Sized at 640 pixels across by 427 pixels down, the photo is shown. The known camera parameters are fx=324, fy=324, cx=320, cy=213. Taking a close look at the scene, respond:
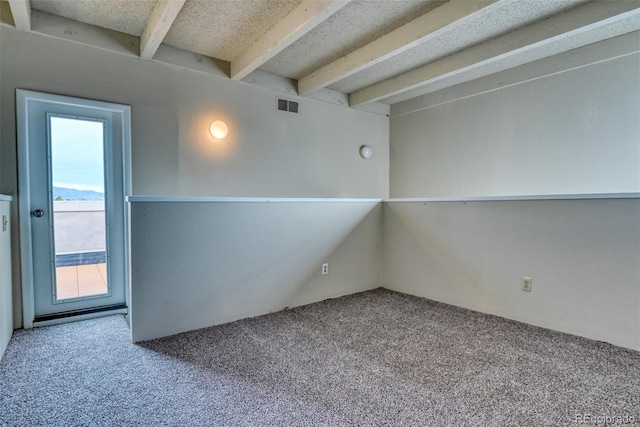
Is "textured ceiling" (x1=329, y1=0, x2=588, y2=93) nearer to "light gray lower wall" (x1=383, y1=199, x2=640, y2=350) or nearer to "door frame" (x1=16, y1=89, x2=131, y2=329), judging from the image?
"light gray lower wall" (x1=383, y1=199, x2=640, y2=350)

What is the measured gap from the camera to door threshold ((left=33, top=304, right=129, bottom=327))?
8.83ft

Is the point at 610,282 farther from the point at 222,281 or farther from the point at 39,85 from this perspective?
the point at 39,85

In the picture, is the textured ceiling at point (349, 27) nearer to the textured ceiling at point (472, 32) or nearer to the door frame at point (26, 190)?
the textured ceiling at point (472, 32)

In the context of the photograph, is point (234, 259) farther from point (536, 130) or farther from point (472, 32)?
point (536, 130)

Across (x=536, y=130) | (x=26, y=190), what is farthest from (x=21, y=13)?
(x=536, y=130)

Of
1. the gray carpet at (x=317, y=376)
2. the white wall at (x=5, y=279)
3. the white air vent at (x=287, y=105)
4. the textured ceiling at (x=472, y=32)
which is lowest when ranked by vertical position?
A: the gray carpet at (x=317, y=376)

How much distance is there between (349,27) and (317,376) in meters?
2.79

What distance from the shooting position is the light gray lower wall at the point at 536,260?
2.35 m

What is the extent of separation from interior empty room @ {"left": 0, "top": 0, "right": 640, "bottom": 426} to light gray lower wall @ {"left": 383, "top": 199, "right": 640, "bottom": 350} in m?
0.02

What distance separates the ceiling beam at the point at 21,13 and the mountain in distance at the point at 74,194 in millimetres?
1260

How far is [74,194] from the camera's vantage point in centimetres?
283

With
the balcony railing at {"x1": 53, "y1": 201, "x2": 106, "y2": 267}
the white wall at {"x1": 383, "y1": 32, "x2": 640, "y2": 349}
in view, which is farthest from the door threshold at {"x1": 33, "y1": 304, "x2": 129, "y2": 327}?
the white wall at {"x1": 383, "y1": 32, "x2": 640, "y2": 349}

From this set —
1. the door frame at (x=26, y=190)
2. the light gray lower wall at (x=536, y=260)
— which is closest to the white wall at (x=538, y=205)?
the light gray lower wall at (x=536, y=260)

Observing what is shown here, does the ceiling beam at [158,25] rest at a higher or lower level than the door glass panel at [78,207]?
higher
